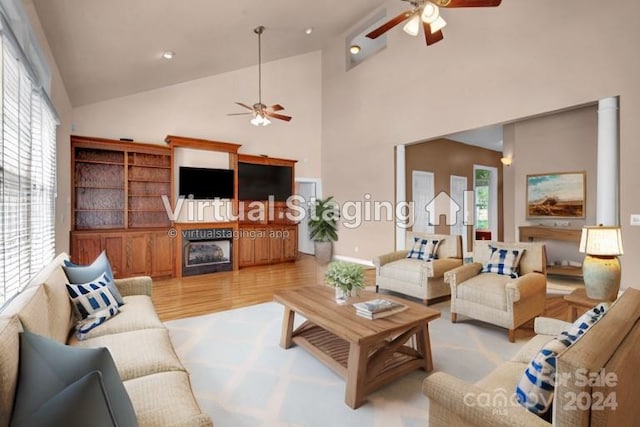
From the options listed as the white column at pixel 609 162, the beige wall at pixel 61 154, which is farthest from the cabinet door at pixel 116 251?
the white column at pixel 609 162

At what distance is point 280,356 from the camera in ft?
8.85

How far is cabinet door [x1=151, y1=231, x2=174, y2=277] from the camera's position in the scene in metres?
5.53

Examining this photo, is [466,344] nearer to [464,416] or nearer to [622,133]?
[464,416]

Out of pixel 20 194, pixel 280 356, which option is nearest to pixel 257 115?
pixel 20 194

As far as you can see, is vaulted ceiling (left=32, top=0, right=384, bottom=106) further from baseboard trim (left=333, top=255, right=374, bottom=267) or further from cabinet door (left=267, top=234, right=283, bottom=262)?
baseboard trim (left=333, top=255, right=374, bottom=267)

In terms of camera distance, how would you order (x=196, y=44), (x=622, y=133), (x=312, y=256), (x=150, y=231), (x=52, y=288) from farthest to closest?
(x=312, y=256) < (x=150, y=231) < (x=196, y=44) < (x=622, y=133) < (x=52, y=288)

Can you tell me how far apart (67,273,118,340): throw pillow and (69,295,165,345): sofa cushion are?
6 centimetres

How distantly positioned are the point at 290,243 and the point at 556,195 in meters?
5.23

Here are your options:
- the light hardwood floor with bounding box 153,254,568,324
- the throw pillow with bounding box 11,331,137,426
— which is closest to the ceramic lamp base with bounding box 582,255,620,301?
the light hardwood floor with bounding box 153,254,568,324

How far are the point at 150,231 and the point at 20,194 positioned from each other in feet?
11.5

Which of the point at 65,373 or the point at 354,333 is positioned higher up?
the point at 65,373

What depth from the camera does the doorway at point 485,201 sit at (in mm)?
8820

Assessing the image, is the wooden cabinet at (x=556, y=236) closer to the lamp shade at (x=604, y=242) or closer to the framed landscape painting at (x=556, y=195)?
the framed landscape painting at (x=556, y=195)

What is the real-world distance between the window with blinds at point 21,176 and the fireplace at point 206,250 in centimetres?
281
